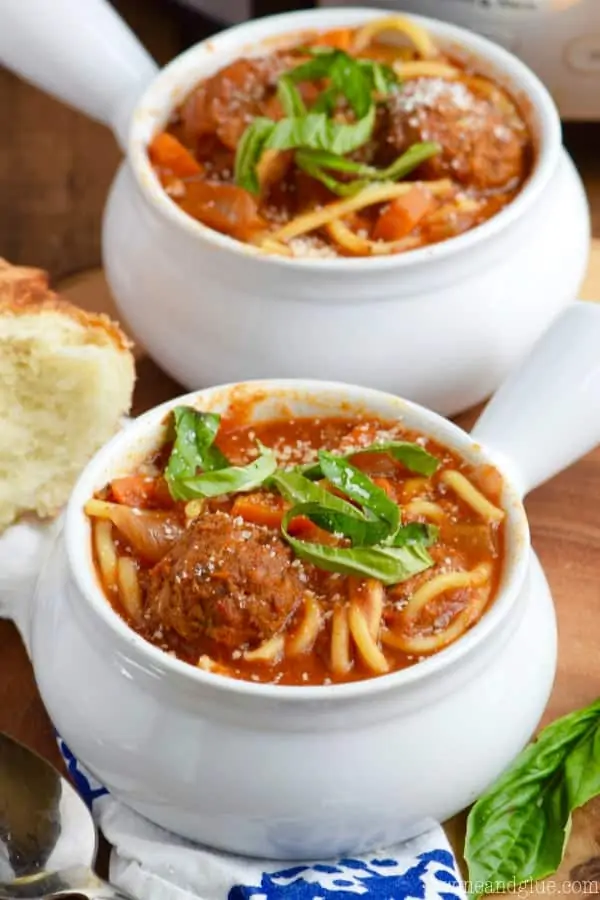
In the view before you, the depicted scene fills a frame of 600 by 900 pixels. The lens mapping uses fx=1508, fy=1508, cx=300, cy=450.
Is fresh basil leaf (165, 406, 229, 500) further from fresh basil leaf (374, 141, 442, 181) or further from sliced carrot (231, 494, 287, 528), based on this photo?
fresh basil leaf (374, 141, 442, 181)

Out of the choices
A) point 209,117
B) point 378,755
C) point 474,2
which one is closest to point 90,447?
point 209,117

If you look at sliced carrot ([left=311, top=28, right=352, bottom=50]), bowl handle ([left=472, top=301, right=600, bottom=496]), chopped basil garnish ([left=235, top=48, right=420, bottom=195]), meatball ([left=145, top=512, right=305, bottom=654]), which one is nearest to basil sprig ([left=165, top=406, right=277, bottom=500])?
meatball ([left=145, top=512, right=305, bottom=654])

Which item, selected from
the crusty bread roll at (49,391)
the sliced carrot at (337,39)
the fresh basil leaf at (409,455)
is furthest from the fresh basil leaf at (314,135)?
the fresh basil leaf at (409,455)

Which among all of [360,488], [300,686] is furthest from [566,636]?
[300,686]

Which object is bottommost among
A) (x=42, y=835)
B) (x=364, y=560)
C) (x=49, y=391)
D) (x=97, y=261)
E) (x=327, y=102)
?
(x=97, y=261)

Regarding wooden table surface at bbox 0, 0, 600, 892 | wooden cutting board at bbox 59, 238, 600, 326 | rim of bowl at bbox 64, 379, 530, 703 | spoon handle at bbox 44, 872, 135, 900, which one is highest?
rim of bowl at bbox 64, 379, 530, 703

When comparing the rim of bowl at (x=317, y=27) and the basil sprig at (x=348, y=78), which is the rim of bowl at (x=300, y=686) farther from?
the basil sprig at (x=348, y=78)

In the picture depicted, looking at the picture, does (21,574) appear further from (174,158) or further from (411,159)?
(411,159)
